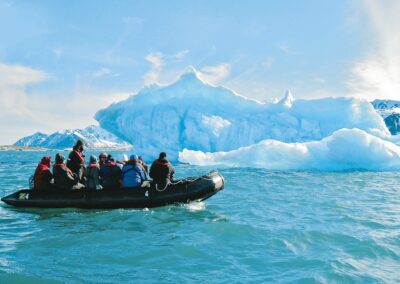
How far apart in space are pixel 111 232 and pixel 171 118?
28.7 m

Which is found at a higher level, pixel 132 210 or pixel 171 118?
pixel 171 118

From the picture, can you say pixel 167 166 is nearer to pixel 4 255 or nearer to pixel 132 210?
pixel 132 210

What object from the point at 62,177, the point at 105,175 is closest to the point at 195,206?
the point at 105,175

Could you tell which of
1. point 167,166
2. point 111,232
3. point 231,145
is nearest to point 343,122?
point 231,145

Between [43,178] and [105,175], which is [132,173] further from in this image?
[43,178]

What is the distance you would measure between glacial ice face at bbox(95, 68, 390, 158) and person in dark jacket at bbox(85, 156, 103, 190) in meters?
25.0

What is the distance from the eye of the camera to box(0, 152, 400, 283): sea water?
6.15 m

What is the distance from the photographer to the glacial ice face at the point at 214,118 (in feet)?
115

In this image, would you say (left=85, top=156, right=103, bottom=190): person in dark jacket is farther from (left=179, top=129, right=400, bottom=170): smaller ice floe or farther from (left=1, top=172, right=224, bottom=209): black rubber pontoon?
(left=179, top=129, right=400, bottom=170): smaller ice floe

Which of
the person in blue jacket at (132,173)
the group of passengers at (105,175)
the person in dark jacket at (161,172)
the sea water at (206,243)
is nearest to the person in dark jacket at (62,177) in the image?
the group of passengers at (105,175)

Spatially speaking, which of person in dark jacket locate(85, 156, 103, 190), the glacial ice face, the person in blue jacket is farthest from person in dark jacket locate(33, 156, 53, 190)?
the glacial ice face

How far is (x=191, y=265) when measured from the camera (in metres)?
6.59

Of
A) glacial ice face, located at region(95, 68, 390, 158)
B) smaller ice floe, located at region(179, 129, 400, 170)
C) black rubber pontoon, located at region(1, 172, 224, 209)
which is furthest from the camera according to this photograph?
glacial ice face, located at region(95, 68, 390, 158)

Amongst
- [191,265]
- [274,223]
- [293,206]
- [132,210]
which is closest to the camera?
[191,265]
